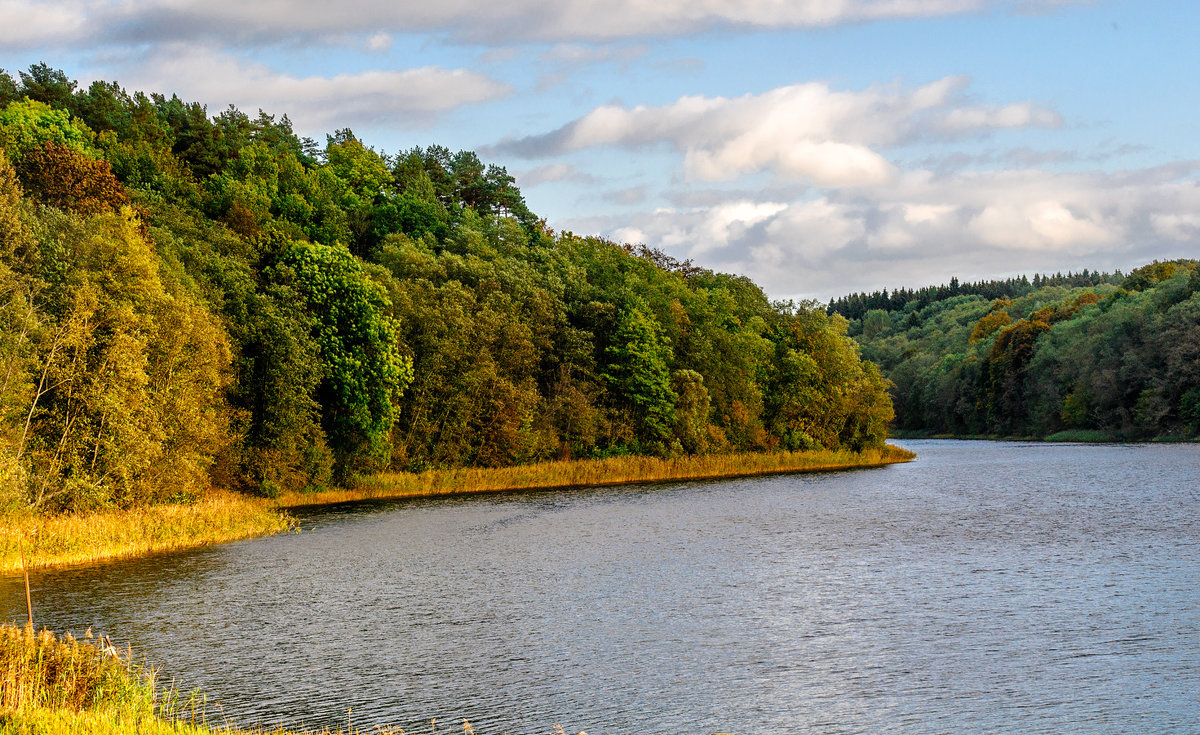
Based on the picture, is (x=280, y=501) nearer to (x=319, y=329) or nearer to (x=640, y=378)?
(x=319, y=329)

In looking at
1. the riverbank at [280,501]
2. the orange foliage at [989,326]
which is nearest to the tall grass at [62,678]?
the riverbank at [280,501]

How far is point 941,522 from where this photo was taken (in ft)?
159

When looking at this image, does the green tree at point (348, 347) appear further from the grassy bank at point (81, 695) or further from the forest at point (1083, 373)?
the forest at point (1083, 373)

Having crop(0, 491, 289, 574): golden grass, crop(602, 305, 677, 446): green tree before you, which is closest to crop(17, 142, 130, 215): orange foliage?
crop(0, 491, 289, 574): golden grass

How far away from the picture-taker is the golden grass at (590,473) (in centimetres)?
6562

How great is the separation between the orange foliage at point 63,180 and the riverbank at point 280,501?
19224mm

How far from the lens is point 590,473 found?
76125 millimetres

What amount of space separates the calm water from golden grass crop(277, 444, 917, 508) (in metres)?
13.7

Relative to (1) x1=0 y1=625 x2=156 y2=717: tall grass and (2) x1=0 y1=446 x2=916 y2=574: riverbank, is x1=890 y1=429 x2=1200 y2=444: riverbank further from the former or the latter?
(1) x1=0 y1=625 x2=156 y2=717: tall grass

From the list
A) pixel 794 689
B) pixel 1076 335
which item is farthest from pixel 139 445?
pixel 1076 335

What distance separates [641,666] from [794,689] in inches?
143

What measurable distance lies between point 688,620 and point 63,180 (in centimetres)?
4746

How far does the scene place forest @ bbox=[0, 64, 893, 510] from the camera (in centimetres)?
4122

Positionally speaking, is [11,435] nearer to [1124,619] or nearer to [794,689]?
[794,689]
